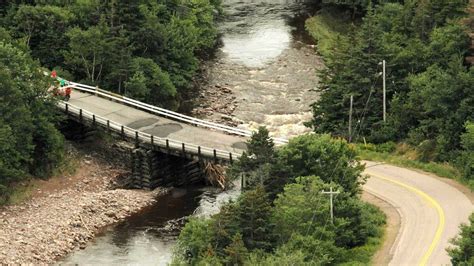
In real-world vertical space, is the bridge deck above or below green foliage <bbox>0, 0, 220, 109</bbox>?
below

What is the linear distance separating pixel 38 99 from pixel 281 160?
19645 mm

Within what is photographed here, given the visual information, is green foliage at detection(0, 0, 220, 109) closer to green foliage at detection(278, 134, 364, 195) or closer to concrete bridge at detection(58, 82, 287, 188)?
concrete bridge at detection(58, 82, 287, 188)

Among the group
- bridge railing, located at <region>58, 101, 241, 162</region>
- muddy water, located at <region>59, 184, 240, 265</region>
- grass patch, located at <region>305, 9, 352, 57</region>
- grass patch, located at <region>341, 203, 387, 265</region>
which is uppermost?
grass patch, located at <region>305, 9, 352, 57</region>

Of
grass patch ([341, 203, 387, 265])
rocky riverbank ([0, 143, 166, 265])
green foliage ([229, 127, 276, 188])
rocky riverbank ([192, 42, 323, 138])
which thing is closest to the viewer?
grass patch ([341, 203, 387, 265])

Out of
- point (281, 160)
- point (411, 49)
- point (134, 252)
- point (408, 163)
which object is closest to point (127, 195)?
point (134, 252)

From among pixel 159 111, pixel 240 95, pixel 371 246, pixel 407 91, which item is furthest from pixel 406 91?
pixel 371 246

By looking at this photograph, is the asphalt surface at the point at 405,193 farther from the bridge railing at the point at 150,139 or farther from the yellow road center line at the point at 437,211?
the bridge railing at the point at 150,139

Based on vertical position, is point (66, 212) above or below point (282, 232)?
below

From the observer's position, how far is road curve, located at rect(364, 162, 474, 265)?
3950 centimetres

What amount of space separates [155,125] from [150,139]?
2.76m

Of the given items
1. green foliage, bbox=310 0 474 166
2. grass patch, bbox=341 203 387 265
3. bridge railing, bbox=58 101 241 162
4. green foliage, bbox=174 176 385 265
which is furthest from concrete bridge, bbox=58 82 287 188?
green foliage, bbox=174 176 385 265

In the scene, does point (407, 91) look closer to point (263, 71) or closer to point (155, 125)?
point (155, 125)

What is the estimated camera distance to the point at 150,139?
56.5 meters

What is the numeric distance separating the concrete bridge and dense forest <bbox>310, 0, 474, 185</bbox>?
7.41 metres
